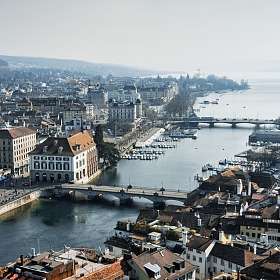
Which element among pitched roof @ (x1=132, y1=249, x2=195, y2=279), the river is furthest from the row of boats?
pitched roof @ (x1=132, y1=249, x2=195, y2=279)

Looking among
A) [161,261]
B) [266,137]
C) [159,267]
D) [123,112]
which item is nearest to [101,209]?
[161,261]

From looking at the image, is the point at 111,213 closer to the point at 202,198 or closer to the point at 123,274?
the point at 202,198

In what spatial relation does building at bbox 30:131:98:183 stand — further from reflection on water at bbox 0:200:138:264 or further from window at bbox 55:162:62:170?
reflection on water at bbox 0:200:138:264

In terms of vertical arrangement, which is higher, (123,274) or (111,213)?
(123,274)

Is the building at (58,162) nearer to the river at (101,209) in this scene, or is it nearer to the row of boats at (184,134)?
the river at (101,209)

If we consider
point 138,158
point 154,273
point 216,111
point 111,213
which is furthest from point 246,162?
point 216,111

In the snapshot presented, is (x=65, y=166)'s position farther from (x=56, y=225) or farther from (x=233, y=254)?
(x=233, y=254)
